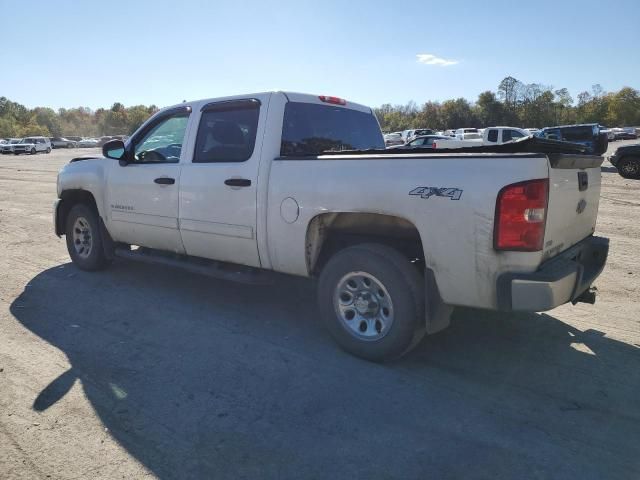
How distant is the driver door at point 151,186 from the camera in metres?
4.94

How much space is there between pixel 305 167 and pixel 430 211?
1103 millimetres

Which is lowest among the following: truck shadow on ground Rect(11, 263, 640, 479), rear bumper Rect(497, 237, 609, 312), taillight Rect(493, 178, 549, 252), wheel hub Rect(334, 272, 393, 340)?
truck shadow on ground Rect(11, 263, 640, 479)

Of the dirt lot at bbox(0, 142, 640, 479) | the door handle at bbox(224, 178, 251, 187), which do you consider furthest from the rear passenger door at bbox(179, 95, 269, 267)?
the dirt lot at bbox(0, 142, 640, 479)

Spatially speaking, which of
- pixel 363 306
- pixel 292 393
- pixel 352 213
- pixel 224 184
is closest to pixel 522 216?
pixel 352 213

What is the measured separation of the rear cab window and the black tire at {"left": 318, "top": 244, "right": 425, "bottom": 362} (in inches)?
46.6

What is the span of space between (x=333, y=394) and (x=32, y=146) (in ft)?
199

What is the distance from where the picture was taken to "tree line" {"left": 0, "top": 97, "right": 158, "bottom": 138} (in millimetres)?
123594

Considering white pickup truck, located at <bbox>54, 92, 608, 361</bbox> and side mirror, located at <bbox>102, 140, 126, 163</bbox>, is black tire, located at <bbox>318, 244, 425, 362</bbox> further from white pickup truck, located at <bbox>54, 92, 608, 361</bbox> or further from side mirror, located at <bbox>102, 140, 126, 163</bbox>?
side mirror, located at <bbox>102, 140, 126, 163</bbox>

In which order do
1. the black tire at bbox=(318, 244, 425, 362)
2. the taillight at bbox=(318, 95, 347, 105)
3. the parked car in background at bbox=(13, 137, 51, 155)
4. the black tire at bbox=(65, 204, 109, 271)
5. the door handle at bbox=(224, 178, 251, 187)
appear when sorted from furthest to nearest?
the parked car in background at bbox=(13, 137, 51, 155), the black tire at bbox=(65, 204, 109, 271), the taillight at bbox=(318, 95, 347, 105), the door handle at bbox=(224, 178, 251, 187), the black tire at bbox=(318, 244, 425, 362)

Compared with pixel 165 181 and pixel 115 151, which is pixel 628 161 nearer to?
pixel 165 181

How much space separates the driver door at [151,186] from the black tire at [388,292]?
1.91m

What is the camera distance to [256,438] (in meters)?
2.83

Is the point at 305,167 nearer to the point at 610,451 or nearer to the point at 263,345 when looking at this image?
the point at 263,345

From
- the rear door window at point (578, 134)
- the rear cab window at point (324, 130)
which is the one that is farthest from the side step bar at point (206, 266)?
the rear door window at point (578, 134)
